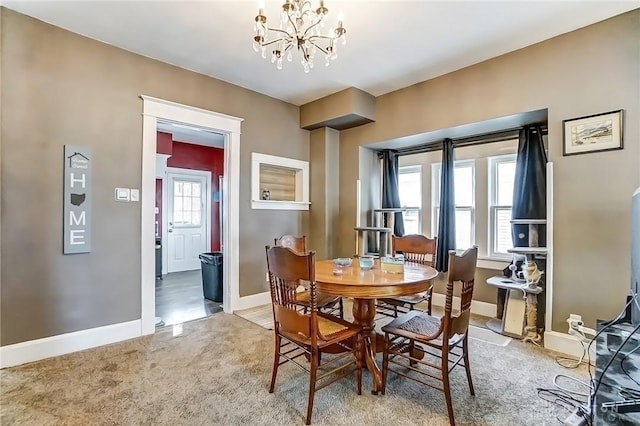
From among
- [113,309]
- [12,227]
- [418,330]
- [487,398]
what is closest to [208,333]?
[113,309]

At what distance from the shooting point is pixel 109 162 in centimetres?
290

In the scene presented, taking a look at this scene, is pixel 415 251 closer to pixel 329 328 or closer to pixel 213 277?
pixel 329 328

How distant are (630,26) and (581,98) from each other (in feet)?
1.85

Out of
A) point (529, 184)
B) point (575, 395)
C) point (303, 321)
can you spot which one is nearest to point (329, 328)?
point (303, 321)

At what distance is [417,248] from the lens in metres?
3.00

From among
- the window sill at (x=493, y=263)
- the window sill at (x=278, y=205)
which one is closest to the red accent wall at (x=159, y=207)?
the window sill at (x=278, y=205)

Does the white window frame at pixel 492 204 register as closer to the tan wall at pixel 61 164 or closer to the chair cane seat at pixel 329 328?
the chair cane seat at pixel 329 328

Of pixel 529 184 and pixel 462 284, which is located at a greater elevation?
pixel 529 184

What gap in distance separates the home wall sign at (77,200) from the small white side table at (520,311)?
3.96 meters

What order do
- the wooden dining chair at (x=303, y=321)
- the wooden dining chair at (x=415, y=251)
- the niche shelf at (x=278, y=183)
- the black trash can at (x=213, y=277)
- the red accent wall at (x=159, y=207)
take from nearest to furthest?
the wooden dining chair at (x=303, y=321)
the wooden dining chair at (x=415, y=251)
the niche shelf at (x=278, y=183)
the black trash can at (x=213, y=277)
the red accent wall at (x=159, y=207)

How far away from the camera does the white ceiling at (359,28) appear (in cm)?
237

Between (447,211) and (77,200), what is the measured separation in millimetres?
3937

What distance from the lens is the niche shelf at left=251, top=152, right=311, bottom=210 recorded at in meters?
4.08

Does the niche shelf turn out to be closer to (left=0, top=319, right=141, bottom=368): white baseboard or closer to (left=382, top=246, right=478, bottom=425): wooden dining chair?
(left=0, top=319, right=141, bottom=368): white baseboard
